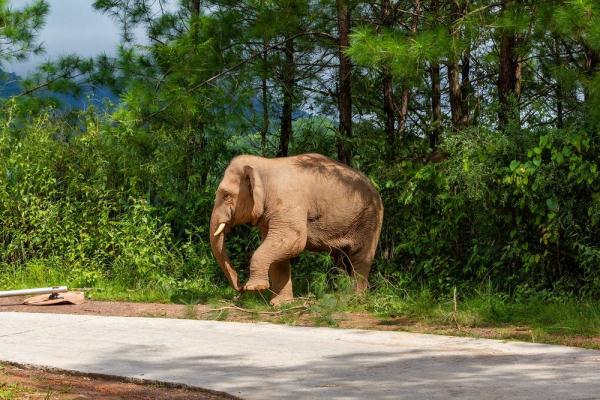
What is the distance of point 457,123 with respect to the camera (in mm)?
12312

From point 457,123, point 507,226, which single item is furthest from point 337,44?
point 507,226

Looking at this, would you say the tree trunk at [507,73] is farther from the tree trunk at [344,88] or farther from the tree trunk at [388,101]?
the tree trunk at [344,88]

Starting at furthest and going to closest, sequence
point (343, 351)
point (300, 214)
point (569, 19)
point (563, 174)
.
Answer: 1. point (300, 214)
2. point (563, 174)
3. point (569, 19)
4. point (343, 351)

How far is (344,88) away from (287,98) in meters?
1.30

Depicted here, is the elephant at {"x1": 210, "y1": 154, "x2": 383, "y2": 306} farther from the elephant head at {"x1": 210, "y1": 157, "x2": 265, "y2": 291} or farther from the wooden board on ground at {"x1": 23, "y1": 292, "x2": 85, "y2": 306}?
the wooden board on ground at {"x1": 23, "y1": 292, "x2": 85, "y2": 306}

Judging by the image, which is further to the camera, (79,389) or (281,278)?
(281,278)

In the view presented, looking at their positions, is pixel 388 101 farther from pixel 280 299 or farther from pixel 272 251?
pixel 280 299

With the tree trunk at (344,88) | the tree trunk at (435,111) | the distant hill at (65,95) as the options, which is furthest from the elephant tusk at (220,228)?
the distant hill at (65,95)

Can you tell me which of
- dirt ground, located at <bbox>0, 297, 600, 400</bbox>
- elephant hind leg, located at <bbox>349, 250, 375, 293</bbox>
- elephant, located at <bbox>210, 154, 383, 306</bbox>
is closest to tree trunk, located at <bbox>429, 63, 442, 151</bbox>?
elephant, located at <bbox>210, 154, 383, 306</bbox>

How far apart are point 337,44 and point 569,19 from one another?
4.98m

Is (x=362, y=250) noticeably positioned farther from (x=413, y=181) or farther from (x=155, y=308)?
(x=155, y=308)

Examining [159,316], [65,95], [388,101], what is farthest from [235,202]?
[65,95]

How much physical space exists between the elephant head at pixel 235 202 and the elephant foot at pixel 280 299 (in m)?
0.42

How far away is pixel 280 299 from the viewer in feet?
35.6
